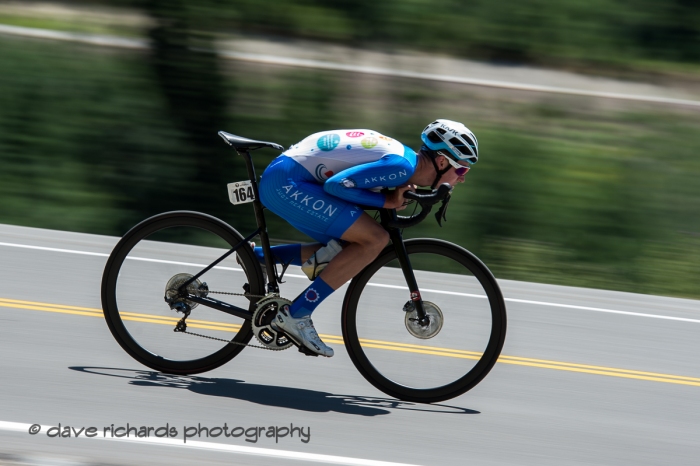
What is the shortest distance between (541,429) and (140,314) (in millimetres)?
2534

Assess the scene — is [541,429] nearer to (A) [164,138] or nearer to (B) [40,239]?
(B) [40,239]

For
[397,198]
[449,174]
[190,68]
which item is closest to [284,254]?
[397,198]

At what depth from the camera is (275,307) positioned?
5.37m

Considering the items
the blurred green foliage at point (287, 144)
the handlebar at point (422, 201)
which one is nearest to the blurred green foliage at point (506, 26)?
the blurred green foliage at point (287, 144)

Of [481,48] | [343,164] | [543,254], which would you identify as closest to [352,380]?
[343,164]

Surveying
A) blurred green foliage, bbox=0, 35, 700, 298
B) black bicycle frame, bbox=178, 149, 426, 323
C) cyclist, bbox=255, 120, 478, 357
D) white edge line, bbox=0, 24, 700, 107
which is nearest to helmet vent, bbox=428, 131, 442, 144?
cyclist, bbox=255, 120, 478, 357

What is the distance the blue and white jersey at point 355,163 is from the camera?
17.0ft

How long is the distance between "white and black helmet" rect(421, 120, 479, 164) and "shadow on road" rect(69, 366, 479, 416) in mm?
1543

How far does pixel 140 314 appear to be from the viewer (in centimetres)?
559

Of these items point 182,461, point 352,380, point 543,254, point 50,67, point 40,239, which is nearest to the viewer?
point 182,461

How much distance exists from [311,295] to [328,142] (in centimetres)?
91

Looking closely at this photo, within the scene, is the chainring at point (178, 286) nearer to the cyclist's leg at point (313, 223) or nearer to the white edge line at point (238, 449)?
the cyclist's leg at point (313, 223)

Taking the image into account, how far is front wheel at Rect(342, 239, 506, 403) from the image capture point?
546 cm

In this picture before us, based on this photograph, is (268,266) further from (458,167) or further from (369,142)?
(458,167)
